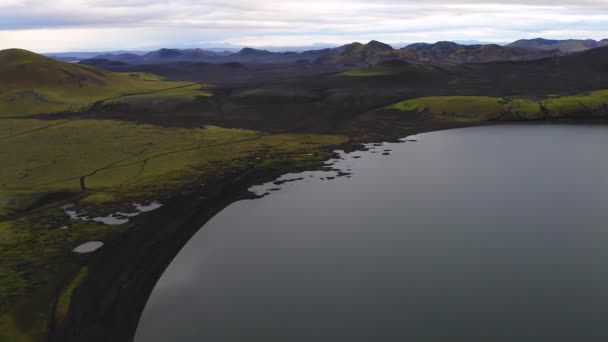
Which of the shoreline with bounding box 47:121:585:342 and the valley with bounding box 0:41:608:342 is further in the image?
the valley with bounding box 0:41:608:342

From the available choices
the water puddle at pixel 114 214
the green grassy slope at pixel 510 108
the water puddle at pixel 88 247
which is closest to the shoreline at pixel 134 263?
the water puddle at pixel 88 247

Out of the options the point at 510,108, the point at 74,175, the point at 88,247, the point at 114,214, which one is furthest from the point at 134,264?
the point at 510,108

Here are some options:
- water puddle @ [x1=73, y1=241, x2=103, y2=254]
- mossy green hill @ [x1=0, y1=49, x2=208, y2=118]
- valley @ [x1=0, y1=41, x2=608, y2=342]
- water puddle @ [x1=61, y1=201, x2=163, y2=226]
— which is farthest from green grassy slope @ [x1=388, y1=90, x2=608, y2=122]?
mossy green hill @ [x1=0, y1=49, x2=208, y2=118]

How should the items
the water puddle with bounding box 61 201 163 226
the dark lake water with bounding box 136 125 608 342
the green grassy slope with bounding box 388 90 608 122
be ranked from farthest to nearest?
1. the green grassy slope with bounding box 388 90 608 122
2. the water puddle with bounding box 61 201 163 226
3. the dark lake water with bounding box 136 125 608 342

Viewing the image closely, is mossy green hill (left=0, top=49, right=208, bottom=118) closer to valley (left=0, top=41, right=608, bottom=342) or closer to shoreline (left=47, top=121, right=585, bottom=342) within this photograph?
valley (left=0, top=41, right=608, bottom=342)

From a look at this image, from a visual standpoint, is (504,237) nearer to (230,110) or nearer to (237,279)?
(237,279)

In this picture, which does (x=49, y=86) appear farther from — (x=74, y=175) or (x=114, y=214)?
(x=114, y=214)

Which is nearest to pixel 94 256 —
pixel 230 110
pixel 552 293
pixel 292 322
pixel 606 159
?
pixel 292 322

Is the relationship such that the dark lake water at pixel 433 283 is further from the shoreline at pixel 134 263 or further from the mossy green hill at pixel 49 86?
the mossy green hill at pixel 49 86

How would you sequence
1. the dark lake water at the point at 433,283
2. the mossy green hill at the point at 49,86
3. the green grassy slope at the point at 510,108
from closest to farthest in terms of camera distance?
1. the dark lake water at the point at 433,283
2. the green grassy slope at the point at 510,108
3. the mossy green hill at the point at 49,86
